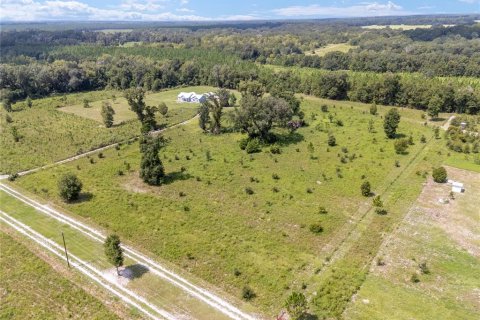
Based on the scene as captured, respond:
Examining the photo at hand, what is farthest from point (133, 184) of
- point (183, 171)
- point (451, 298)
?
point (451, 298)

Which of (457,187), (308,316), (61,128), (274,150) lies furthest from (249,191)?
(61,128)

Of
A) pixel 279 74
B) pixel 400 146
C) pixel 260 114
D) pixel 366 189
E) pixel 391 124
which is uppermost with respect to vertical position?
pixel 260 114

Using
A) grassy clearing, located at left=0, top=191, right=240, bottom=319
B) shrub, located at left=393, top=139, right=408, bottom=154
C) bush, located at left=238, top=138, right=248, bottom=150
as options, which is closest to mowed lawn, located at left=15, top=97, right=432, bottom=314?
shrub, located at left=393, top=139, right=408, bottom=154

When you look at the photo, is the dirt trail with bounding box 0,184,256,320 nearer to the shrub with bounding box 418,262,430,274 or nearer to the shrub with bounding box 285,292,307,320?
the shrub with bounding box 285,292,307,320

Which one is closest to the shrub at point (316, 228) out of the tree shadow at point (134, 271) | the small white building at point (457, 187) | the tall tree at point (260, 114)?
the tree shadow at point (134, 271)

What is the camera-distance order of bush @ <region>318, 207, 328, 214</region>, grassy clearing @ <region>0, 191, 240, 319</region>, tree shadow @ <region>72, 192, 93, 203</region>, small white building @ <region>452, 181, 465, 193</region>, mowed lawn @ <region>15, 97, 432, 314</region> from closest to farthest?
grassy clearing @ <region>0, 191, 240, 319</region>
mowed lawn @ <region>15, 97, 432, 314</region>
bush @ <region>318, 207, 328, 214</region>
tree shadow @ <region>72, 192, 93, 203</region>
small white building @ <region>452, 181, 465, 193</region>

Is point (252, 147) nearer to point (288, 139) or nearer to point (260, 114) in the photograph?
point (260, 114)

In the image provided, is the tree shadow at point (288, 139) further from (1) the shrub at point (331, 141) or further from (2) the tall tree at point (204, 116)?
(2) the tall tree at point (204, 116)
